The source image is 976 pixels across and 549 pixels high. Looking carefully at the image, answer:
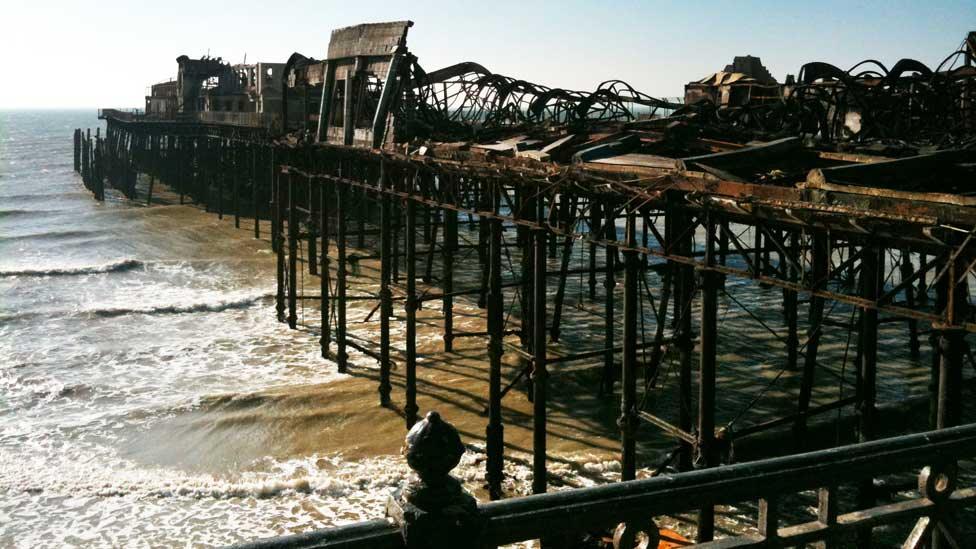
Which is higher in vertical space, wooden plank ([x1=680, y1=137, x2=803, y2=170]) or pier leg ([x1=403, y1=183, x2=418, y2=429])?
wooden plank ([x1=680, y1=137, x2=803, y2=170])

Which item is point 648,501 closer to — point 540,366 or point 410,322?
point 540,366

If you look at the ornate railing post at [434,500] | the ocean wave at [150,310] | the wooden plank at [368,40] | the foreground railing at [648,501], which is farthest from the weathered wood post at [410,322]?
the ornate railing post at [434,500]

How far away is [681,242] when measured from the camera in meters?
10.1

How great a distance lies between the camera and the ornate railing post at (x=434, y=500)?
9.14 ft

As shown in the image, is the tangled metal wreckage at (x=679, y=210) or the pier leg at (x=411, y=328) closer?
the tangled metal wreckage at (x=679, y=210)

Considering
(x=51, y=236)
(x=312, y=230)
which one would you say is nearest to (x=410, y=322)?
(x=312, y=230)

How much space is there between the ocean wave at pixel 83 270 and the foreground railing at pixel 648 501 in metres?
35.1

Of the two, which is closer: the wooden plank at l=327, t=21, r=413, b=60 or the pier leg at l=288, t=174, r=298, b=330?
the wooden plank at l=327, t=21, r=413, b=60

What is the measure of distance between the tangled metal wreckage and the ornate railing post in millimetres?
201

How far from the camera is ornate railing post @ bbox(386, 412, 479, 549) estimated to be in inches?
110

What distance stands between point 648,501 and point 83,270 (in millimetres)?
35735

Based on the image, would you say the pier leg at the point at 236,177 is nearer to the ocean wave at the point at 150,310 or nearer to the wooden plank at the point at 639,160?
the ocean wave at the point at 150,310

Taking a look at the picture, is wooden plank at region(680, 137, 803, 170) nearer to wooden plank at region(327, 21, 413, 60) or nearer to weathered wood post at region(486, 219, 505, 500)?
weathered wood post at region(486, 219, 505, 500)

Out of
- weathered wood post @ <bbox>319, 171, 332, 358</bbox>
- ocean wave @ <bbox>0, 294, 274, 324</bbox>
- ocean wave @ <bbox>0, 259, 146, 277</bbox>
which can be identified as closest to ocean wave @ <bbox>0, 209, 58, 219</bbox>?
ocean wave @ <bbox>0, 259, 146, 277</bbox>
